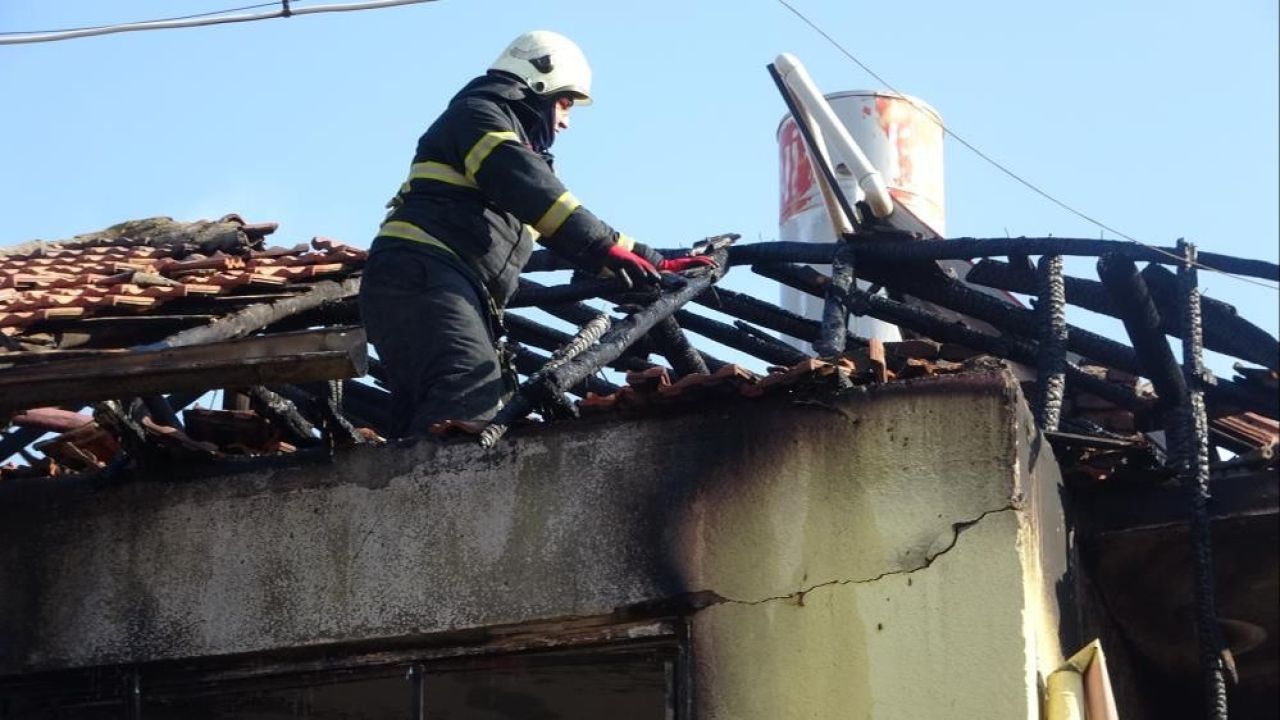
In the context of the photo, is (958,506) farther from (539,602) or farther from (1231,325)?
Answer: (1231,325)

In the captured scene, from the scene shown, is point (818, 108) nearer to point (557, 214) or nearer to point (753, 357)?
point (753, 357)

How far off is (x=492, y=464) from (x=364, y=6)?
3.30m

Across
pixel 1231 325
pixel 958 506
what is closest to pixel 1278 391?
pixel 1231 325

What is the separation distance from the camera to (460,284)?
759cm

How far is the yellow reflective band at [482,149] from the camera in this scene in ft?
24.7

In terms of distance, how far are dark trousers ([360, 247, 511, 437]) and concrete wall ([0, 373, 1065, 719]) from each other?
589 millimetres

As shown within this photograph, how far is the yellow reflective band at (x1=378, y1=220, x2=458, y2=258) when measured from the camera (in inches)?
300

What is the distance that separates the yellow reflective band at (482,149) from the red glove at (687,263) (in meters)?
0.90

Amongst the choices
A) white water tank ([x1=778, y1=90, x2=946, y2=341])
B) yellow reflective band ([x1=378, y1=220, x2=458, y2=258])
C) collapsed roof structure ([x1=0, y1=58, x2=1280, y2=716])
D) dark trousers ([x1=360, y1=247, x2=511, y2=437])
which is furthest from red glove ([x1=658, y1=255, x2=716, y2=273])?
white water tank ([x1=778, y1=90, x2=946, y2=341])

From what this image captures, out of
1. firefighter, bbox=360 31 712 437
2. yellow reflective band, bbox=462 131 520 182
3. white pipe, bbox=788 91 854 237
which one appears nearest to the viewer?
firefighter, bbox=360 31 712 437

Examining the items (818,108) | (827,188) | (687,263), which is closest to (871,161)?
(818,108)

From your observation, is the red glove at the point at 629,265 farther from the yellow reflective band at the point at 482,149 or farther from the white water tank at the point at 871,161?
the white water tank at the point at 871,161

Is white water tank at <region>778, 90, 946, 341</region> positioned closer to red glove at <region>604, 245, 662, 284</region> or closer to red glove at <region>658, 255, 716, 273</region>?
red glove at <region>658, 255, 716, 273</region>

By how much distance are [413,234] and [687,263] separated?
1210 millimetres
